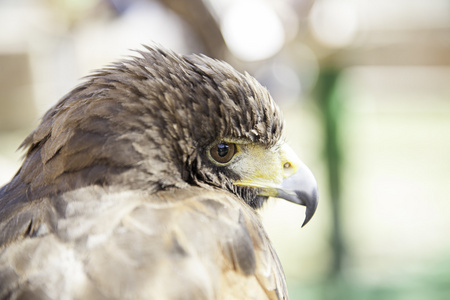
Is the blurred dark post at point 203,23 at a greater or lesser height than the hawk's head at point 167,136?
greater

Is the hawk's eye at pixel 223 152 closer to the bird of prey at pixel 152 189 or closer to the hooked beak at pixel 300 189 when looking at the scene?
the bird of prey at pixel 152 189

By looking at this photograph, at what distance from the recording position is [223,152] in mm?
1938

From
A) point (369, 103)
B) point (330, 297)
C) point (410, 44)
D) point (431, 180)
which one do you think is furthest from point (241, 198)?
point (369, 103)

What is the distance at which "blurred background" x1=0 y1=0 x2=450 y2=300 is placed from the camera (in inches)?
184

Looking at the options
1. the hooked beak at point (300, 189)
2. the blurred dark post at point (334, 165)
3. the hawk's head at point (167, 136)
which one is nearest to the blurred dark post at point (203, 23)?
the blurred dark post at point (334, 165)

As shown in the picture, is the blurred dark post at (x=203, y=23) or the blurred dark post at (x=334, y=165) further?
the blurred dark post at (x=334, y=165)

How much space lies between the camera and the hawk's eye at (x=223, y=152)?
1923 mm

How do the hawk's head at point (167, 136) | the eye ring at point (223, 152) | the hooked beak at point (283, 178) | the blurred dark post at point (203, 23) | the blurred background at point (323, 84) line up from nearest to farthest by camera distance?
the hawk's head at point (167, 136), the eye ring at point (223, 152), the hooked beak at point (283, 178), the blurred dark post at point (203, 23), the blurred background at point (323, 84)

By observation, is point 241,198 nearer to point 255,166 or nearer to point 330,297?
point 255,166

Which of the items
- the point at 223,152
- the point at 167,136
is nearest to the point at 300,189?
the point at 223,152

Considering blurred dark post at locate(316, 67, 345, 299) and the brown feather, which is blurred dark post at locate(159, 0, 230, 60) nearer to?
blurred dark post at locate(316, 67, 345, 299)

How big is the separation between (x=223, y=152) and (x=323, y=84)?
13.5ft

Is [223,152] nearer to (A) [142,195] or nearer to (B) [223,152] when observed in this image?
(B) [223,152]

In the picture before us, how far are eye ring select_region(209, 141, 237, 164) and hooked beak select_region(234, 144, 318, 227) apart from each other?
10 centimetres
